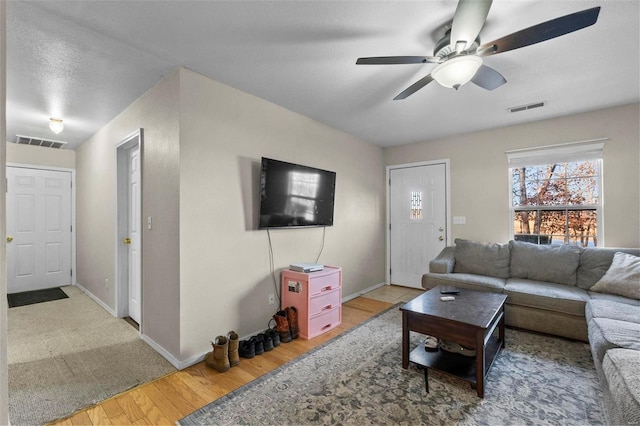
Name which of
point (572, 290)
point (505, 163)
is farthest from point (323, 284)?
point (505, 163)

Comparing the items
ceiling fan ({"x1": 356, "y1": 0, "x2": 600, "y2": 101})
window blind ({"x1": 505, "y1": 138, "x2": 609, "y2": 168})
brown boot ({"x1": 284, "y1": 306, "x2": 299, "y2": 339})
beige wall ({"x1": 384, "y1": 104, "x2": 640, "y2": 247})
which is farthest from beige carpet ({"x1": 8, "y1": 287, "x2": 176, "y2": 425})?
window blind ({"x1": 505, "y1": 138, "x2": 609, "y2": 168})

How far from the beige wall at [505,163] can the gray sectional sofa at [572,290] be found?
382mm

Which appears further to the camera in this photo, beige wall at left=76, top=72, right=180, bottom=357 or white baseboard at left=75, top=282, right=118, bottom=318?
white baseboard at left=75, top=282, right=118, bottom=318

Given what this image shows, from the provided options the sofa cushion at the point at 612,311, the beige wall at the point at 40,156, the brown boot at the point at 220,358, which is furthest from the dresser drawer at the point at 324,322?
the beige wall at the point at 40,156

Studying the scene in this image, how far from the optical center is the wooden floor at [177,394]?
5.63 ft

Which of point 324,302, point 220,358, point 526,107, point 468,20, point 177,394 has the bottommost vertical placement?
point 177,394

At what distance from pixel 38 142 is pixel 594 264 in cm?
753

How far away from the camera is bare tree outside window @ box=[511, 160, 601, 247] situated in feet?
11.1

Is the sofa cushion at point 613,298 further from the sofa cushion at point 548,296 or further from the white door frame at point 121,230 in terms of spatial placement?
the white door frame at point 121,230

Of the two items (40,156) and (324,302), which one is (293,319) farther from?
(40,156)

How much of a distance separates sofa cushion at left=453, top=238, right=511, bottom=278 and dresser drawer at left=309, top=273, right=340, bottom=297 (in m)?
1.70

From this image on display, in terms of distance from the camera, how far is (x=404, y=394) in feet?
6.26

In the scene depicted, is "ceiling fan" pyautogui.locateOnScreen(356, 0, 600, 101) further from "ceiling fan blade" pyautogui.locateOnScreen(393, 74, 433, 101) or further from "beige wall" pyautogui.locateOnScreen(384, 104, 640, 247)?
"beige wall" pyautogui.locateOnScreen(384, 104, 640, 247)

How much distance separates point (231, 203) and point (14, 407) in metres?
1.92
